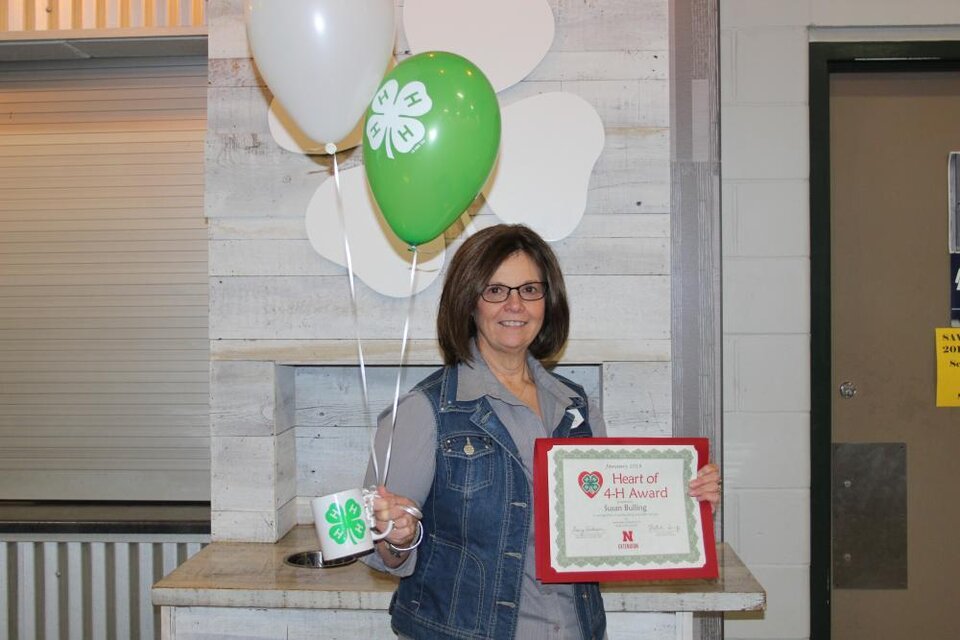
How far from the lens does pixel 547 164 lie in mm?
2225

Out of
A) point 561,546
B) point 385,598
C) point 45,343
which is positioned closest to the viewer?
point 561,546

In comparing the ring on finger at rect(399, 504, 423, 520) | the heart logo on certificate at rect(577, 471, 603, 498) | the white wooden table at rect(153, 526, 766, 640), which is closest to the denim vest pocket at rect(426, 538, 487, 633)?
the ring on finger at rect(399, 504, 423, 520)

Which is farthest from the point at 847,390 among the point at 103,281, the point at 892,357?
the point at 103,281

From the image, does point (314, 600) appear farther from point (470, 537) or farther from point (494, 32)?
point (494, 32)

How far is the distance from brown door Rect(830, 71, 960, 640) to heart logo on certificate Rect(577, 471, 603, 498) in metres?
1.43

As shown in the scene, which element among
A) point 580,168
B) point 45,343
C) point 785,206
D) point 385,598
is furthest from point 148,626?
point 785,206

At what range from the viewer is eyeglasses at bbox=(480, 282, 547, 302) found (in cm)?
160

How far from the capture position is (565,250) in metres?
2.24

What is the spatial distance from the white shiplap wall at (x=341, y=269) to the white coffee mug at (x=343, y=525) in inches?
32.3

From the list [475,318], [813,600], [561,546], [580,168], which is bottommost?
[813,600]

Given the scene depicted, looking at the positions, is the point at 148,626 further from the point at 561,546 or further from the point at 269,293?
the point at 561,546

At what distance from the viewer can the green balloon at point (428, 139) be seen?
1589 mm

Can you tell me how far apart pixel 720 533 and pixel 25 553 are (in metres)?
2.35

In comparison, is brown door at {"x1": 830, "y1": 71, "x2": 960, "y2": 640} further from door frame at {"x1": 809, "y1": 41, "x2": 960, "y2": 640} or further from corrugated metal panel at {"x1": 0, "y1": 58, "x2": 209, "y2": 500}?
corrugated metal panel at {"x1": 0, "y1": 58, "x2": 209, "y2": 500}
